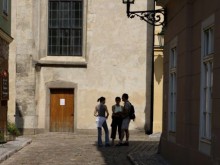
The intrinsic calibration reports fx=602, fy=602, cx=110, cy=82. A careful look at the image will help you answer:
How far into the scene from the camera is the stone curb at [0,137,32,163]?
648 inches

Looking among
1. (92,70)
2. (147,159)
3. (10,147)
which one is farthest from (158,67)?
(147,159)

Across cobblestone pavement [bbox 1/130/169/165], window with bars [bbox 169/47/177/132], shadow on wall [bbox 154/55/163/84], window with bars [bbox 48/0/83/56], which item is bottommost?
cobblestone pavement [bbox 1/130/169/165]

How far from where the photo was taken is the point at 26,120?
2795 cm

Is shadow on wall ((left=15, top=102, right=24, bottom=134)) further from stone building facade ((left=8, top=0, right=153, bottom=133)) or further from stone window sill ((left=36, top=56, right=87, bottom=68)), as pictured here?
stone window sill ((left=36, top=56, right=87, bottom=68))

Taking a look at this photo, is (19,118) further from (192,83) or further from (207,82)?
(207,82)

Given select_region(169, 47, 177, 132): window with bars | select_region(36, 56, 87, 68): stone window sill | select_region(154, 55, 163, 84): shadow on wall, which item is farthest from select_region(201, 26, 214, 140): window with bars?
select_region(36, 56, 87, 68): stone window sill

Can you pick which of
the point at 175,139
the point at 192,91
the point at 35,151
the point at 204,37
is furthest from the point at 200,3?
the point at 35,151

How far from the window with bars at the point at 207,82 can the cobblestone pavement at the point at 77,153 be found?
3823mm

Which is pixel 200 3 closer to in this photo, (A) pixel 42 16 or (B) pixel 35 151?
(B) pixel 35 151

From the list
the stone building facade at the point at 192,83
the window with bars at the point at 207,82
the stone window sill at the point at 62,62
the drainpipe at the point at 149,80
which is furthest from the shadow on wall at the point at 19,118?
the window with bars at the point at 207,82

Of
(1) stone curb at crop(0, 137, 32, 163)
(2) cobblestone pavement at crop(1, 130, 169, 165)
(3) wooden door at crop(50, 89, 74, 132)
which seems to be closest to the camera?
(2) cobblestone pavement at crop(1, 130, 169, 165)

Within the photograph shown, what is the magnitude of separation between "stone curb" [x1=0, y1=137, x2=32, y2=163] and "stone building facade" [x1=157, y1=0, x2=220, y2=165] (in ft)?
14.2

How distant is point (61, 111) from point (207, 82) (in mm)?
18559

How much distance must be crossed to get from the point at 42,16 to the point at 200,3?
18.2 meters
